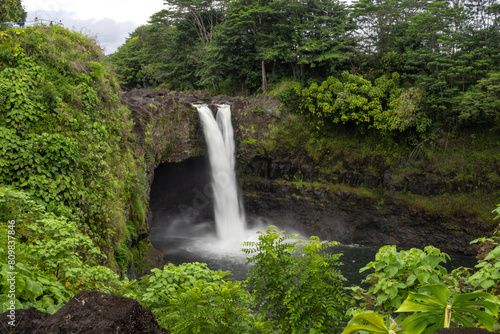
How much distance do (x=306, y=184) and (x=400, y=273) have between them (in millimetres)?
15660

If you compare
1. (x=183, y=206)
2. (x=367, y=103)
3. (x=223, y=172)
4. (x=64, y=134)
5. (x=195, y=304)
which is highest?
(x=367, y=103)

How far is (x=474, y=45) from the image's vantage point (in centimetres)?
1514

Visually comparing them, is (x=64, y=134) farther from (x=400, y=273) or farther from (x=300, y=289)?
(x=400, y=273)

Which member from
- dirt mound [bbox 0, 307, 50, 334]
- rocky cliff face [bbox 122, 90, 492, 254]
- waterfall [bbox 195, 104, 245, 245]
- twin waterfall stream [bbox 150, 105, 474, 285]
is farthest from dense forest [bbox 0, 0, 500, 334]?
twin waterfall stream [bbox 150, 105, 474, 285]

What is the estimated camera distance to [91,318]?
1.83m

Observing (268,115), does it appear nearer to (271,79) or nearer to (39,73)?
(271,79)

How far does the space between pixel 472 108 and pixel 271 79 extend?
1158 cm

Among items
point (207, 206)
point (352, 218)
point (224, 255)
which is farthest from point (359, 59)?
point (224, 255)

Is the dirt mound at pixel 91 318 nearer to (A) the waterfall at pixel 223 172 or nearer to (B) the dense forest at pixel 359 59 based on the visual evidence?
(B) the dense forest at pixel 359 59

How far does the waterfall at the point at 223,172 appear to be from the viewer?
57.9 ft

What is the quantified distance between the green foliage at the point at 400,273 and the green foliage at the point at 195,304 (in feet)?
4.70

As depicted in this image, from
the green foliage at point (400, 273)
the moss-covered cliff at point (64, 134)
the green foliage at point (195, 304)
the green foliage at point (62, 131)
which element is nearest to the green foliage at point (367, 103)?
the moss-covered cliff at point (64, 134)

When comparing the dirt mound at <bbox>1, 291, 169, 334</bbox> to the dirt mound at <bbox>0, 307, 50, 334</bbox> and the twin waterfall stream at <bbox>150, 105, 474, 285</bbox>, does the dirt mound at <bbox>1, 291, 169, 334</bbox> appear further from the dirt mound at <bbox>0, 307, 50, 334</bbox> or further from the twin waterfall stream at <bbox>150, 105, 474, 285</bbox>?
the twin waterfall stream at <bbox>150, 105, 474, 285</bbox>

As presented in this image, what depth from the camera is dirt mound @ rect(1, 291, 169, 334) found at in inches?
69.9
